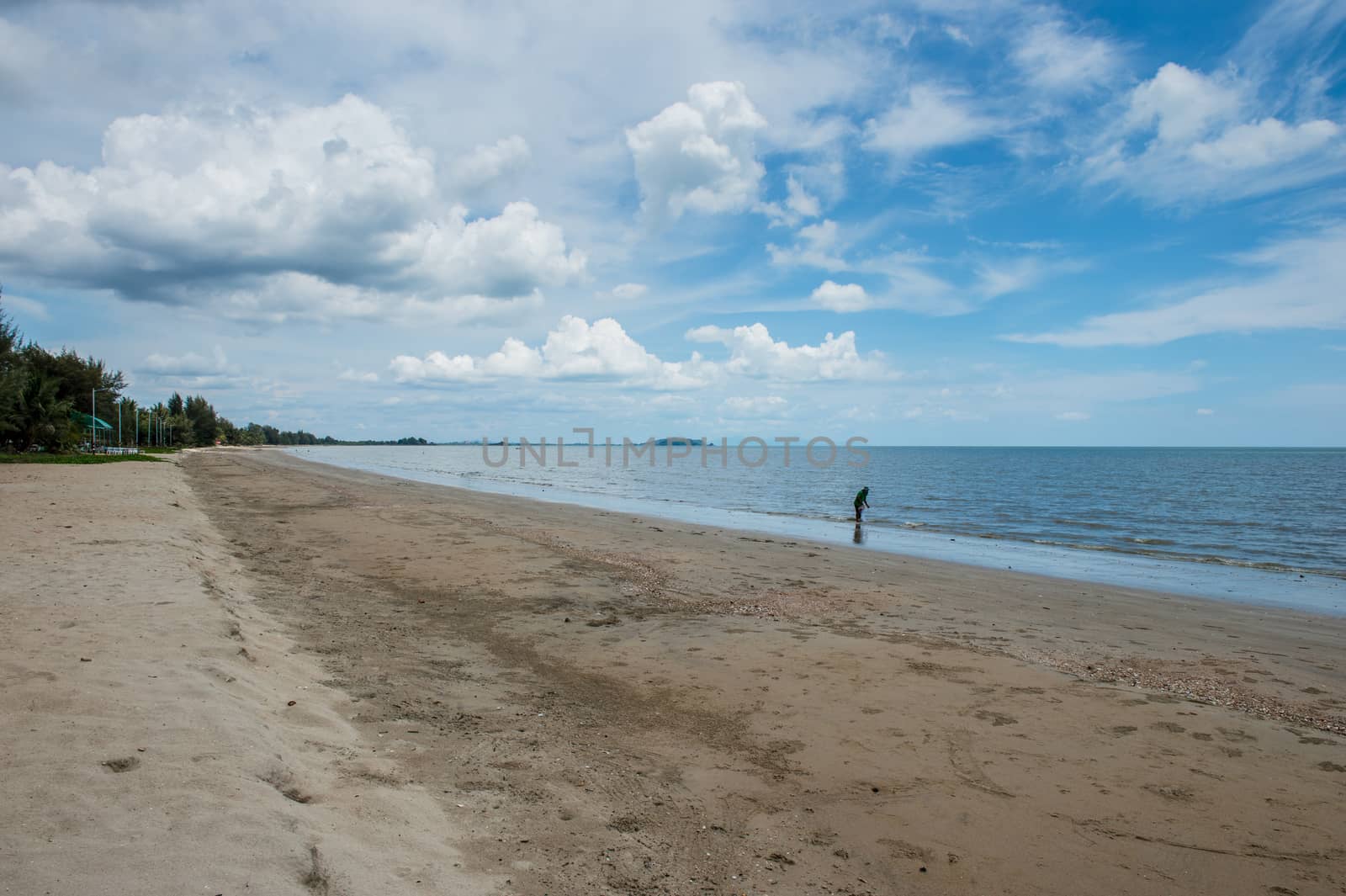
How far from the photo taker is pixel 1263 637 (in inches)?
460

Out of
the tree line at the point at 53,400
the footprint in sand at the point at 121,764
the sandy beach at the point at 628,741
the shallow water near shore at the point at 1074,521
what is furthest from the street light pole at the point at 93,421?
the footprint in sand at the point at 121,764

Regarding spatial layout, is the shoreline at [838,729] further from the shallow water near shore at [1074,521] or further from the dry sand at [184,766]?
the shallow water near shore at [1074,521]

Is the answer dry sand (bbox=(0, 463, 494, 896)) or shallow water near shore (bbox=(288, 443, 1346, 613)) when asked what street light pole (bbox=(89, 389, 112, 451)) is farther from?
dry sand (bbox=(0, 463, 494, 896))

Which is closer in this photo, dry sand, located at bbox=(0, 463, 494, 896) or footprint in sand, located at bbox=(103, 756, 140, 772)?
dry sand, located at bbox=(0, 463, 494, 896)

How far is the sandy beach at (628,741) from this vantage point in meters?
4.00

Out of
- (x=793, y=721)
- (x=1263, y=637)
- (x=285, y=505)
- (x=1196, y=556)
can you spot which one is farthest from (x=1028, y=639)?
(x=285, y=505)

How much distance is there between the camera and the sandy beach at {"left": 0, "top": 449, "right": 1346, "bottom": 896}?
400 centimetres

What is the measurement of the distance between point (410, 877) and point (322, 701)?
129 inches

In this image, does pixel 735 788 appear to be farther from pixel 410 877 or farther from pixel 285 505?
pixel 285 505

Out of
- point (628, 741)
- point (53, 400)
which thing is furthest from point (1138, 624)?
point (53, 400)

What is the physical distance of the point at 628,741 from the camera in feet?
20.7

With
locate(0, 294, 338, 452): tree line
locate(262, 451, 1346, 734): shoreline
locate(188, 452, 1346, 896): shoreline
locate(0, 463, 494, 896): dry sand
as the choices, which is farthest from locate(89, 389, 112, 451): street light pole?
locate(0, 463, 494, 896): dry sand

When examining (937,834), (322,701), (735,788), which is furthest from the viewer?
(322,701)

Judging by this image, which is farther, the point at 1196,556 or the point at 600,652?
the point at 1196,556
